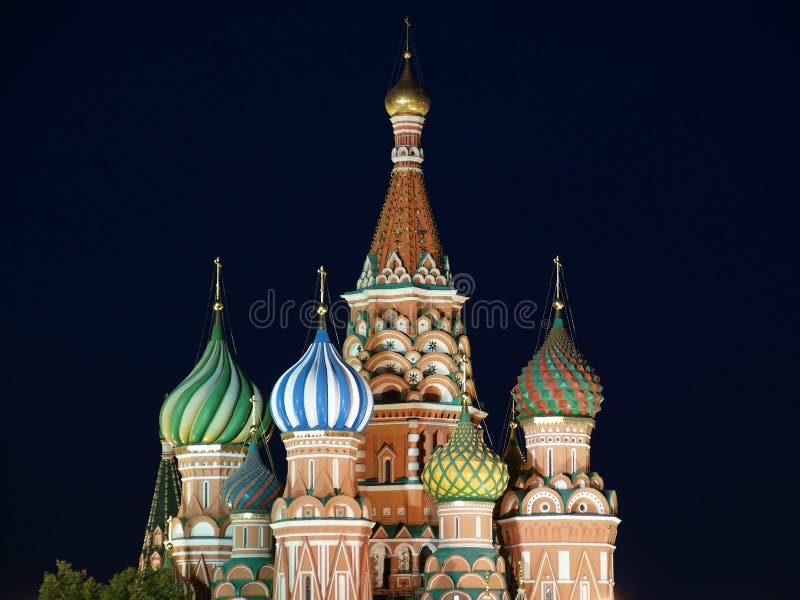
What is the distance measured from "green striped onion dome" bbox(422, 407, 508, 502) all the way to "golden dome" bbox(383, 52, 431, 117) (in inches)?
355

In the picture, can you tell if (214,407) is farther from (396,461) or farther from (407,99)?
(407,99)

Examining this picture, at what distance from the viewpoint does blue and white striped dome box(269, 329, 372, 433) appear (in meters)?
58.3

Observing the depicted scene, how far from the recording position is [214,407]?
206ft

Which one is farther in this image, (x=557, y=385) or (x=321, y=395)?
(x=557, y=385)

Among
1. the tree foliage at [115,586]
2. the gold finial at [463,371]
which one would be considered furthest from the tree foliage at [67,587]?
the gold finial at [463,371]

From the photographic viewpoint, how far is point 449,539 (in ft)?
194

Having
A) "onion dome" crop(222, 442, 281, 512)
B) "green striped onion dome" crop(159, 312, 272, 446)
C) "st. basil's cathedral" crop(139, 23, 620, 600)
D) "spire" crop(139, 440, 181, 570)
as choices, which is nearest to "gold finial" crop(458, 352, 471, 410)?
"st. basil's cathedral" crop(139, 23, 620, 600)

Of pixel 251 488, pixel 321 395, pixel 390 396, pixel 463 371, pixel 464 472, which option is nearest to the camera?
pixel 321 395

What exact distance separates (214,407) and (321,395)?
5.12 meters

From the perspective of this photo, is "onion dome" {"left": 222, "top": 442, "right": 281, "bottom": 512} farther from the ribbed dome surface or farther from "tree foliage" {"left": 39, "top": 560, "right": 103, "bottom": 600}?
the ribbed dome surface

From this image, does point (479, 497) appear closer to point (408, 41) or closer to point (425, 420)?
point (425, 420)

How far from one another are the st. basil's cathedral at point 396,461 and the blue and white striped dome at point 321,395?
0.04 meters

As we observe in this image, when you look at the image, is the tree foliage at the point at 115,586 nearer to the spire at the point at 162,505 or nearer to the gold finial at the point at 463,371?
the spire at the point at 162,505

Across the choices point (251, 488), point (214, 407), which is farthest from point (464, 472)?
point (214, 407)
